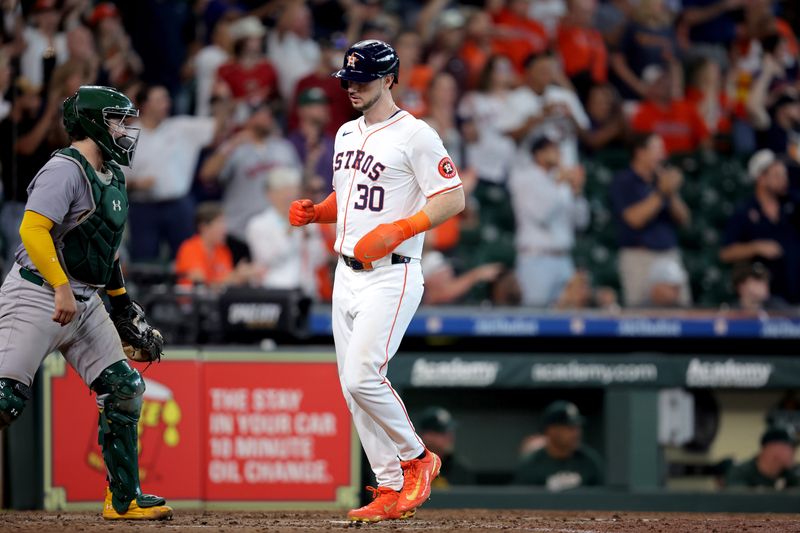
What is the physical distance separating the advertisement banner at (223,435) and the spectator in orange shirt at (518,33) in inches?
178

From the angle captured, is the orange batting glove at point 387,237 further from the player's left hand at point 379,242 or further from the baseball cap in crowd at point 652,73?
the baseball cap in crowd at point 652,73

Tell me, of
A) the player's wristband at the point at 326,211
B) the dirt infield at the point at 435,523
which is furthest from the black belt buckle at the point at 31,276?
the player's wristband at the point at 326,211

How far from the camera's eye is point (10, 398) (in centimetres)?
500

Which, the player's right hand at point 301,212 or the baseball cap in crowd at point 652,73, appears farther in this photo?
the baseball cap in crowd at point 652,73

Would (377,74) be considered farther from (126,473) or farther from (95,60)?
(95,60)

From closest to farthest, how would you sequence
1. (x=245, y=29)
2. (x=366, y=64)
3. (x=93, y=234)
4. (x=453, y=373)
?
(x=93, y=234) < (x=366, y=64) < (x=453, y=373) < (x=245, y=29)

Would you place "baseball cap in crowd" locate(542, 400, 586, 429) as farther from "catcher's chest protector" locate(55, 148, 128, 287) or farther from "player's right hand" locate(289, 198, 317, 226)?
"catcher's chest protector" locate(55, 148, 128, 287)

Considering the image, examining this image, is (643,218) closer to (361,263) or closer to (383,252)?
(361,263)

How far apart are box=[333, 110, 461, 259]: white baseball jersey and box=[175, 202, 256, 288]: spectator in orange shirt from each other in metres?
3.36

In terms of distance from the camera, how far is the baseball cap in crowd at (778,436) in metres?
8.57

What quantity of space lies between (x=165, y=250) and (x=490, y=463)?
9.25 ft

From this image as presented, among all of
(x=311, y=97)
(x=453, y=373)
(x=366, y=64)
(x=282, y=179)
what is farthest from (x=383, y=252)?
(x=311, y=97)

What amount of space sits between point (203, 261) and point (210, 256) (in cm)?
6

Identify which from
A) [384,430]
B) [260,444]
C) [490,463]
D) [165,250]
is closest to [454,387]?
[490,463]
